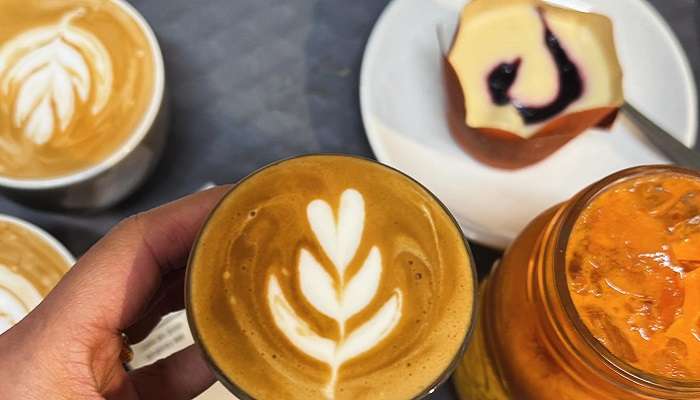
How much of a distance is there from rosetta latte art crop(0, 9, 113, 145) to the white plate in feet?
0.92

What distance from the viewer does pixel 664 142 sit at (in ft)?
2.77

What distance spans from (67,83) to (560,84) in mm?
510

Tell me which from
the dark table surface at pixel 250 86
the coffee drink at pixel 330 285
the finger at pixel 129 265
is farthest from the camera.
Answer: the dark table surface at pixel 250 86

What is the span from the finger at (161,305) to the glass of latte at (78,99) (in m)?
0.12

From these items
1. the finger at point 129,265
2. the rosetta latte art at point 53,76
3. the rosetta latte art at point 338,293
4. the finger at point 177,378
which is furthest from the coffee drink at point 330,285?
the rosetta latte art at point 53,76

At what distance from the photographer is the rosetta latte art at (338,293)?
21.1 inches

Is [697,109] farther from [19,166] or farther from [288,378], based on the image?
[19,166]

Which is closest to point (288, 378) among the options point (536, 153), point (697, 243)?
point (697, 243)

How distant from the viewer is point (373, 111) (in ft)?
2.81

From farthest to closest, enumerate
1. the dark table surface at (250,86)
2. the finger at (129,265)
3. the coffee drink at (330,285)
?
the dark table surface at (250,86)
the finger at (129,265)
the coffee drink at (330,285)

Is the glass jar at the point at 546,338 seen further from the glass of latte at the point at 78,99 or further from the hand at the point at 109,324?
the glass of latte at the point at 78,99

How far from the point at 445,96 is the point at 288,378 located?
0.45m

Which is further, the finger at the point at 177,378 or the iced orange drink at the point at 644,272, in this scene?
the finger at the point at 177,378

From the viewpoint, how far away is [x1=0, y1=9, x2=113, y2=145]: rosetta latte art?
0.82 meters
